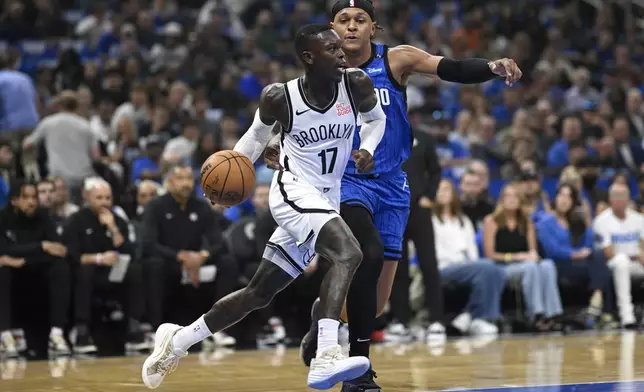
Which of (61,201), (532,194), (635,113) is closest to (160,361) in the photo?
(61,201)

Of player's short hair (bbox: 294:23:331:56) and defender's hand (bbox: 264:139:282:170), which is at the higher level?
player's short hair (bbox: 294:23:331:56)

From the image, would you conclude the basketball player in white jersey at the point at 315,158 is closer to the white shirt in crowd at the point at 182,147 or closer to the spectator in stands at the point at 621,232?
the spectator in stands at the point at 621,232

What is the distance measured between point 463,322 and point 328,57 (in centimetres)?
616

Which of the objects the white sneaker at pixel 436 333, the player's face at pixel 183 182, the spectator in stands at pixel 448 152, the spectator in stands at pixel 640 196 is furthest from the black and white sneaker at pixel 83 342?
the spectator in stands at pixel 640 196

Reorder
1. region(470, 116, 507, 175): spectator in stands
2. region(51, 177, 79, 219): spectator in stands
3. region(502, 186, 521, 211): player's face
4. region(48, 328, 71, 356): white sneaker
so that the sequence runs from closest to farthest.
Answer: region(48, 328, 71, 356): white sneaker
region(51, 177, 79, 219): spectator in stands
region(502, 186, 521, 211): player's face
region(470, 116, 507, 175): spectator in stands

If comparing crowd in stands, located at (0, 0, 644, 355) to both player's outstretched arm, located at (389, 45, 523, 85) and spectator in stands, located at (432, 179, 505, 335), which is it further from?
player's outstretched arm, located at (389, 45, 523, 85)

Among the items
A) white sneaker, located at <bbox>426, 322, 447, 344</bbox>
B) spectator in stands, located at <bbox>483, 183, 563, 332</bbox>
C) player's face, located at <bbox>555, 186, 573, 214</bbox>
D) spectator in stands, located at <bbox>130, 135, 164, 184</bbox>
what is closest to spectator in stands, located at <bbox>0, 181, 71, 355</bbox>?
spectator in stands, located at <bbox>130, 135, 164, 184</bbox>

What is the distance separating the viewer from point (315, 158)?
625 centimetres

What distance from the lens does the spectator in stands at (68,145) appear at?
12570 mm

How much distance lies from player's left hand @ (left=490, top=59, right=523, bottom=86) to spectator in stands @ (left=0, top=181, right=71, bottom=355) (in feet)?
17.4

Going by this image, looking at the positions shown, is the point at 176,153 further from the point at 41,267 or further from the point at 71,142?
the point at 41,267

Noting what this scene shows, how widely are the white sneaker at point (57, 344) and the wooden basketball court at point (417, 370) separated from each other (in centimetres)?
62

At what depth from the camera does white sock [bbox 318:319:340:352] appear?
230 inches

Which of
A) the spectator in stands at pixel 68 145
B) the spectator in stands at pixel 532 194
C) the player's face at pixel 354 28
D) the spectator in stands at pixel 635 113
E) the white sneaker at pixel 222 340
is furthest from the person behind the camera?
the spectator in stands at pixel 635 113
